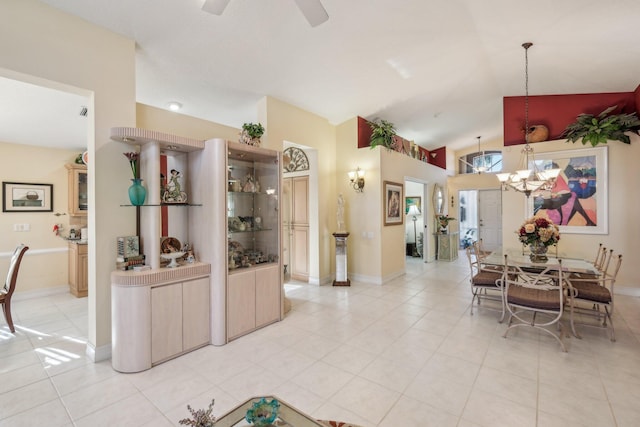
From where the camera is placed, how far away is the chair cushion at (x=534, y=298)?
3.00 meters

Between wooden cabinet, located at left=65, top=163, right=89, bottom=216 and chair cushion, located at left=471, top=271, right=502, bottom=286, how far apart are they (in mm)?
6619

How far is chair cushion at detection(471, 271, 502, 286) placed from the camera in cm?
389

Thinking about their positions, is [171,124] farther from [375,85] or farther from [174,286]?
[375,85]

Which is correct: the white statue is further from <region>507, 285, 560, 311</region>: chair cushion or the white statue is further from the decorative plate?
the decorative plate

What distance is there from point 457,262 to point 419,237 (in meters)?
1.27

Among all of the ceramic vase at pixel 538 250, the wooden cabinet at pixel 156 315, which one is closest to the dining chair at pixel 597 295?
the ceramic vase at pixel 538 250

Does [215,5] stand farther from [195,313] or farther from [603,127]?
[603,127]

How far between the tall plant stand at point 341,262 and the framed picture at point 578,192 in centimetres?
339

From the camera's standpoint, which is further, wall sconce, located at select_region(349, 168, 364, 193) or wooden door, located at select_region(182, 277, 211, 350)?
wall sconce, located at select_region(349, 168, 364, 193)

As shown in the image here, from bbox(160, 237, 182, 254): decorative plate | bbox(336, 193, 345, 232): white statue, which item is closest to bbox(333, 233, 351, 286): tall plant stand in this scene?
bbox(336, 193, 345, 232): white statue

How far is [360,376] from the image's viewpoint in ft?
8.25

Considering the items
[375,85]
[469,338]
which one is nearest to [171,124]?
[375,85]

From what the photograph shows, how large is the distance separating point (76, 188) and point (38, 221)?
0.78 m

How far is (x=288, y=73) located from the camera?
3.92 meters
